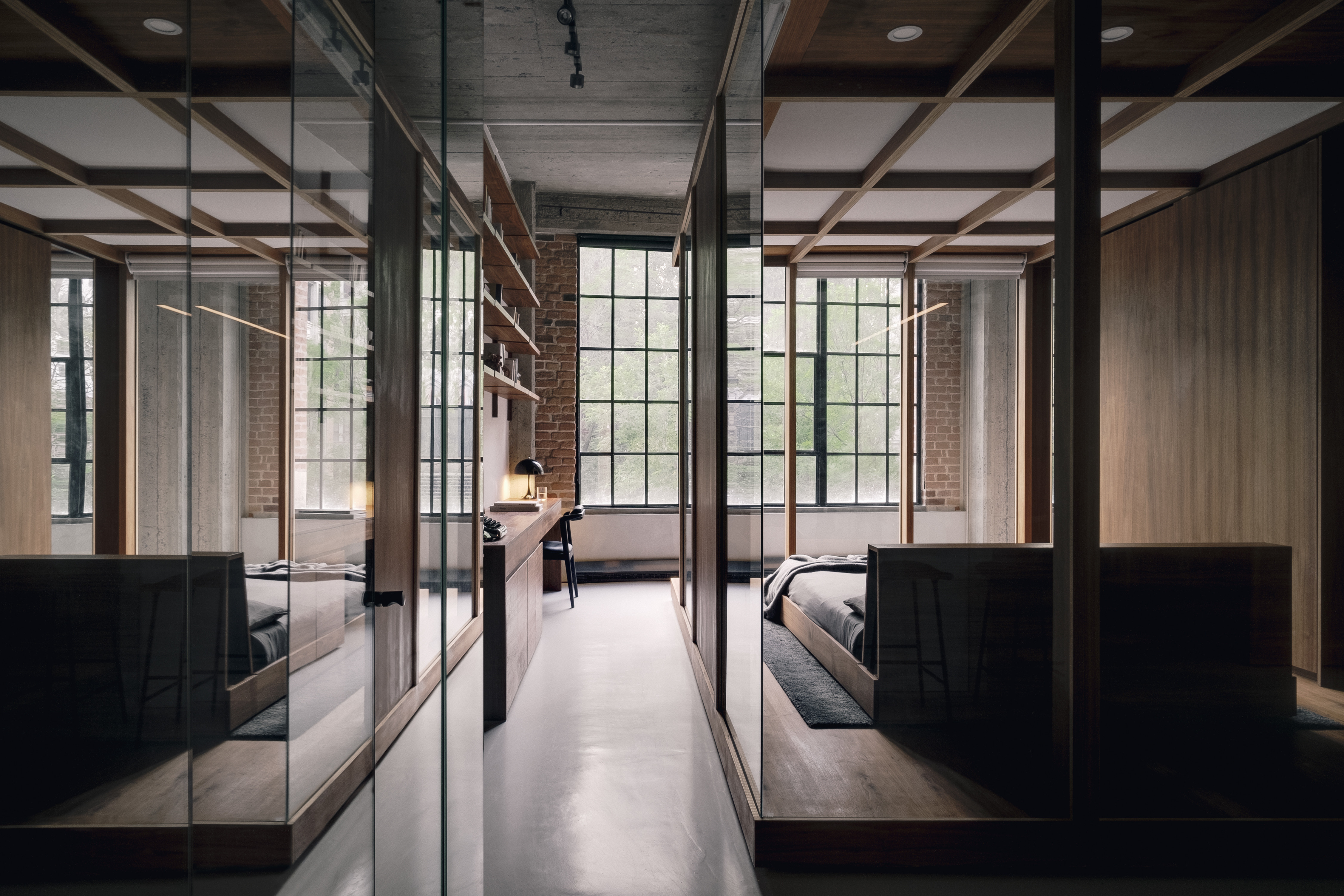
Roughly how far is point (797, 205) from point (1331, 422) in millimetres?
2362

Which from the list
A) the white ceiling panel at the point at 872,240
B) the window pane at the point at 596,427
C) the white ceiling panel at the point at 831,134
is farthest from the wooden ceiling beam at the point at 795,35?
the window pane at the point at 596,427

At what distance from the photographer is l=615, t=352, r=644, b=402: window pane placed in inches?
273

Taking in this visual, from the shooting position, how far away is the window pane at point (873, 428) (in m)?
2.75

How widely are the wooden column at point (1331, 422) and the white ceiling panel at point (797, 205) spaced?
1.95 meters

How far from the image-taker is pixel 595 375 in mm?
6906

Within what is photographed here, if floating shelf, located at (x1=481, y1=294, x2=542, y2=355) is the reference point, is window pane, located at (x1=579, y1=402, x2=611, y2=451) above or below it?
below

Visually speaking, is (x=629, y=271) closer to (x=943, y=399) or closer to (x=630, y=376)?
(x=630, y=376)

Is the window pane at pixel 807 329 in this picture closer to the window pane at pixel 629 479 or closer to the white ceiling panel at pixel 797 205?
the white ceiling panel at pixel 797 205

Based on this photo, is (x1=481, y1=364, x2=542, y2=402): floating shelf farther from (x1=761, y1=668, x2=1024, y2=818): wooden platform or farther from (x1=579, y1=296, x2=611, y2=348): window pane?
(x1=761, y1=668, x2=1024, y2=818): wooden platform

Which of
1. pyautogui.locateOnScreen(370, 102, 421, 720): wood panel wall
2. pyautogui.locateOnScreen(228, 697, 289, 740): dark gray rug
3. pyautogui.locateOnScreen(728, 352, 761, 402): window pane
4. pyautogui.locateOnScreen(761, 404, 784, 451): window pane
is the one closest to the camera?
pyautogui.locateOnScreen(228, 697, 289, 740): dark gray rug

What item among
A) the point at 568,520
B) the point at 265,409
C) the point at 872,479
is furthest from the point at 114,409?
the point at 568,520

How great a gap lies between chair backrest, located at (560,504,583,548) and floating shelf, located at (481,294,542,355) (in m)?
1.41

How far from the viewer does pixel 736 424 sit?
2707 mm

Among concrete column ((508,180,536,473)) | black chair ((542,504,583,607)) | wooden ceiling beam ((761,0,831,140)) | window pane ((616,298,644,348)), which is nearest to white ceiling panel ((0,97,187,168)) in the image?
wooden ceiling beam ((761,0,831,140))
